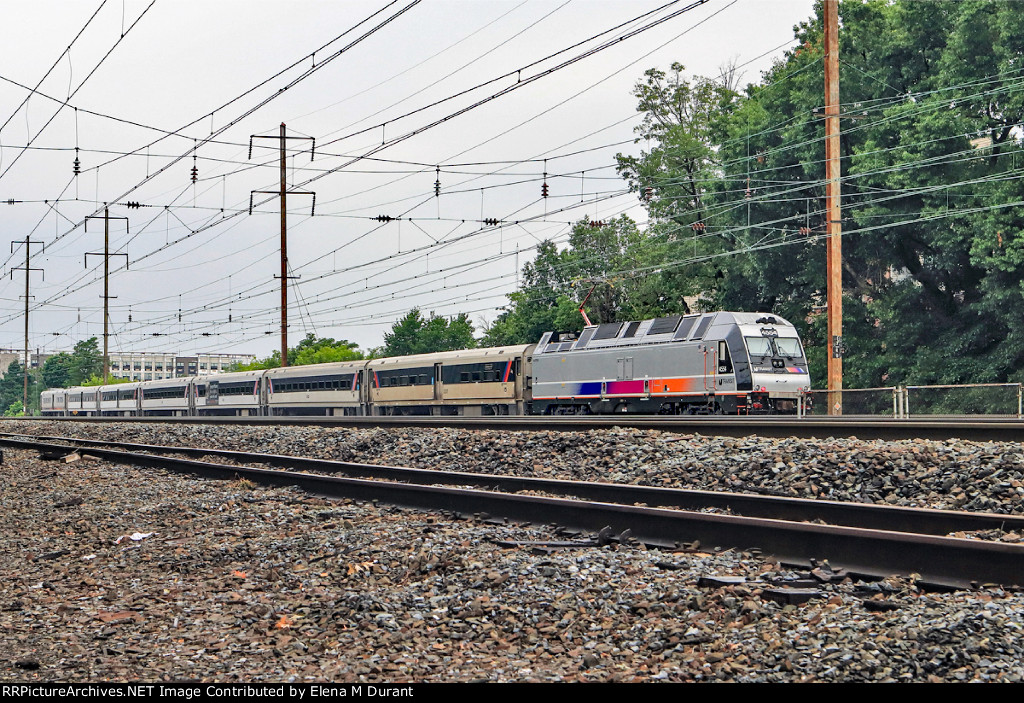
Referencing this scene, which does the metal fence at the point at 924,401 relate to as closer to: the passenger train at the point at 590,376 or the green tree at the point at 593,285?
the passenger train at the point at 590,376

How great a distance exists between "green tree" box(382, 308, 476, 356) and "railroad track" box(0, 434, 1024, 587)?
108 m

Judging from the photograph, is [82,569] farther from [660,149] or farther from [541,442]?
[660,149]

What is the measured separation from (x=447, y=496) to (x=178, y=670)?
20.8ft

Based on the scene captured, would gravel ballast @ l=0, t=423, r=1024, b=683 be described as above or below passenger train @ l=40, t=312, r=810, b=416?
below

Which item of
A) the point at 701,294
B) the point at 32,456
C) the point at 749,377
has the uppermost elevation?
the point at 701,294

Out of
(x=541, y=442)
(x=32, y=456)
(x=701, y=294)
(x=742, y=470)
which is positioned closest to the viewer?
(x=742, y=470)

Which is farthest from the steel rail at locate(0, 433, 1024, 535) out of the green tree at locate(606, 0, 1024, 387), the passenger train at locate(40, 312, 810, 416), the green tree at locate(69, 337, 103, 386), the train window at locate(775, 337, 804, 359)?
the green tree at locate(69, 337, 103, 386)

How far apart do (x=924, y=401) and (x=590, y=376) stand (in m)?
10.6

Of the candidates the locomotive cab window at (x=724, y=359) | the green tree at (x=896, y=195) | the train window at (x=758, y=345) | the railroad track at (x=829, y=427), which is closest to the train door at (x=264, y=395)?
the green tree at (x=896, y=195)

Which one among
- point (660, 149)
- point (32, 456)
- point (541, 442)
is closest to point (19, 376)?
point (660, 149)

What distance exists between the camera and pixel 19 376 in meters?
194

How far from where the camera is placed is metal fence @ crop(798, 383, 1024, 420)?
25.5 meters

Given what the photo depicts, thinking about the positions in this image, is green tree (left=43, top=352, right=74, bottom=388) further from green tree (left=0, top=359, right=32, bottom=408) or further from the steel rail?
the steel rail

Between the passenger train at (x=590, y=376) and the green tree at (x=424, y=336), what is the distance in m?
63.2
